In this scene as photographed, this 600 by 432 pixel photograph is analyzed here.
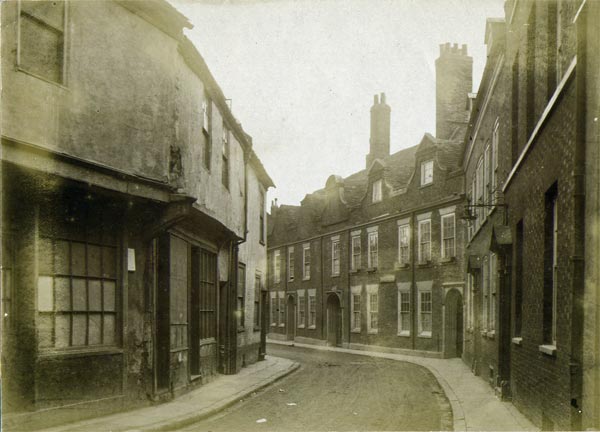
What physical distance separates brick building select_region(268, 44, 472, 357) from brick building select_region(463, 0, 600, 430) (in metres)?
9.52

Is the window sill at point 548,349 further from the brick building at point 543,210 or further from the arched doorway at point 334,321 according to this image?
the arched doorway at point 334,321

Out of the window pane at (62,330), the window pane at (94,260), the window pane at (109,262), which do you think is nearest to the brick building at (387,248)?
the window pane at (109,262)

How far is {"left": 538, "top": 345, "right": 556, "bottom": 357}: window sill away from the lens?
28.1 feet

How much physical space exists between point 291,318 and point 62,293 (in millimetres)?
32557

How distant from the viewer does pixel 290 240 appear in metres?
42.1

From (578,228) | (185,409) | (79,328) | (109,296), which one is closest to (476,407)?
(185,409)

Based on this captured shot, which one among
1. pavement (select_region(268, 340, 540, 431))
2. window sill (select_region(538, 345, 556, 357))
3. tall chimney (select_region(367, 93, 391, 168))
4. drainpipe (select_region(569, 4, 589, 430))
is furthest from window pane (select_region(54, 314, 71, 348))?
tall chimney (select_region(367, 93, 391, 168))

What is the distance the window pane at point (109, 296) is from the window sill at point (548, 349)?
247 inches

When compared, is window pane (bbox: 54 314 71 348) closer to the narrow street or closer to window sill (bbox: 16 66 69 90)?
the narrow street

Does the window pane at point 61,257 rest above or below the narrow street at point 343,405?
above

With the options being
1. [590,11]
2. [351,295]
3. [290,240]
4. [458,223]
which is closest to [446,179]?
[458,223]

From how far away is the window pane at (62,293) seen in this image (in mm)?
9789

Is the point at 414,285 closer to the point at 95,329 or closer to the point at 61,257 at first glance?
the point at 95,329

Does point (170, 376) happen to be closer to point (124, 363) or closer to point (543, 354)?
point (124, 363)
